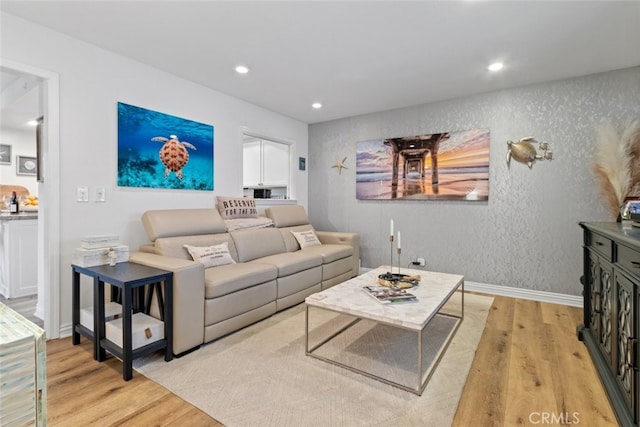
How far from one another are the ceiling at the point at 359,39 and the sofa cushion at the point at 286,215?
153 cm

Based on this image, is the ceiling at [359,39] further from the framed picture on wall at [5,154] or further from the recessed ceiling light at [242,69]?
the framed picture on wall at [5,154]

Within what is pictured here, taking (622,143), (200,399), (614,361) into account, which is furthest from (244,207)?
(622,143)

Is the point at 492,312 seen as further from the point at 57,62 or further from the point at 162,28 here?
the point at 57,62

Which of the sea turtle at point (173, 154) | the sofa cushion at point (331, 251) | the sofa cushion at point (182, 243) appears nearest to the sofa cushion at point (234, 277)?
the sofa cushion at point (182, 243)

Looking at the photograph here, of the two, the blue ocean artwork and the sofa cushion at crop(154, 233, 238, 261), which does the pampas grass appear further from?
Result: the blue ocean artwork

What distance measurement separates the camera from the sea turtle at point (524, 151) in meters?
3.48

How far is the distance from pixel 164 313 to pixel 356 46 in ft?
8.15

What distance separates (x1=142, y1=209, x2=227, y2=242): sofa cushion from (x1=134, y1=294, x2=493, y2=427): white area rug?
107 centimetres

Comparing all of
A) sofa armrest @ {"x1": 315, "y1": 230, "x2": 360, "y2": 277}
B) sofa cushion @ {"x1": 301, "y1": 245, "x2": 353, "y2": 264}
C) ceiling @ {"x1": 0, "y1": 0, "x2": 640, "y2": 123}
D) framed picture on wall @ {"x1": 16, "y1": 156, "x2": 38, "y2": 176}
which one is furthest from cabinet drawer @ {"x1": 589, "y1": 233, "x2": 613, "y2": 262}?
framed picture on wall @ {"x1": 16, "y1": 156, "x2": 38, "y2": 176}

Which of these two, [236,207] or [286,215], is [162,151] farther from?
[286,215]

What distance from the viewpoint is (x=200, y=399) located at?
1725mm

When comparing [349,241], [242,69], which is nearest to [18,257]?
[242,69]

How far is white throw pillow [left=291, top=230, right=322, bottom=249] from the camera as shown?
13.2 feet

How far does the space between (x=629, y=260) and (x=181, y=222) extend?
3150mm
